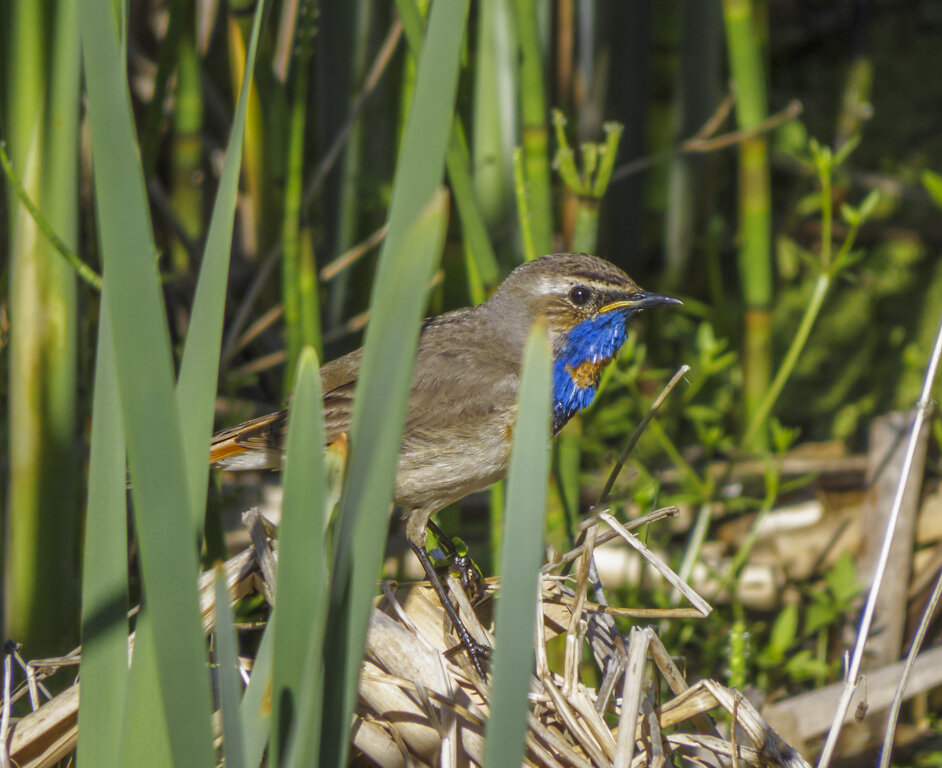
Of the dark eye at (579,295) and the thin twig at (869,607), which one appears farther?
the dark eye at (579,295)

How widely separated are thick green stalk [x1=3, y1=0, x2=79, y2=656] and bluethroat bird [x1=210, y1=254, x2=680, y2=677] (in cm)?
39

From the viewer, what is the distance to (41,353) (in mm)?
2330

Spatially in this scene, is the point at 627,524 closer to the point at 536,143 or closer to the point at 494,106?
the point at 536,143

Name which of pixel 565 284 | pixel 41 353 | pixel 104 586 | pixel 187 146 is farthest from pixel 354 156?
pixel 104 586

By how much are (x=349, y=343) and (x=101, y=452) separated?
2.18m

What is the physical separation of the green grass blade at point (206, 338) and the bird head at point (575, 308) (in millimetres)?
1271

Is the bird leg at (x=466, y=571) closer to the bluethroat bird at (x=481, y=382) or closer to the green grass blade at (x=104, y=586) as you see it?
the bluethroat bird at (x=481, y=382)

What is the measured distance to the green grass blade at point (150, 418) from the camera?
45.3 inches

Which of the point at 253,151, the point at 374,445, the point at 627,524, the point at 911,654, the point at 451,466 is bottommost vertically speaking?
the point at 911,654

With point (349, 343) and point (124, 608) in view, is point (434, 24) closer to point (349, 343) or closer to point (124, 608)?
point (124, 608)

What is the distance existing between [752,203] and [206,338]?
244 cm

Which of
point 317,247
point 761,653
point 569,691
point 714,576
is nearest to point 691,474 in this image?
point 714,576

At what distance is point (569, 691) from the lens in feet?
6.00

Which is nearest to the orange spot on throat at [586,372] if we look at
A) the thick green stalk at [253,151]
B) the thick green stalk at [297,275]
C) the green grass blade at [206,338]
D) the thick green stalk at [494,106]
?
the thick green stalk at [494,106]
